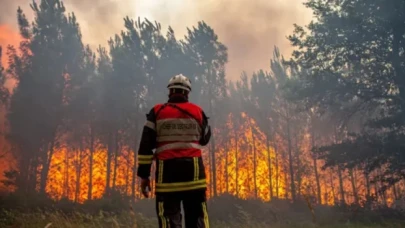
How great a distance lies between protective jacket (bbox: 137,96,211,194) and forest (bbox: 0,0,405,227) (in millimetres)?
14268

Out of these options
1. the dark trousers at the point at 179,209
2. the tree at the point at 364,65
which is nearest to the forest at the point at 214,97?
the tree at the point at 364,65

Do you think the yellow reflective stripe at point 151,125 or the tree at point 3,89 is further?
the tree at point 3,89

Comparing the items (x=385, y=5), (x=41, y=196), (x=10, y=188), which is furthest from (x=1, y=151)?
(x=385, y=5)

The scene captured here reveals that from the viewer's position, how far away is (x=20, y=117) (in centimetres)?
2258

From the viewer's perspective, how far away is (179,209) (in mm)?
3379

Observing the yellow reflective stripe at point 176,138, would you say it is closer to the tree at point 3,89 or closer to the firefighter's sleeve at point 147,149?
the firefighter's sleeve at point 147,149

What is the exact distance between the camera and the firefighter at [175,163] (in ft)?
10.7

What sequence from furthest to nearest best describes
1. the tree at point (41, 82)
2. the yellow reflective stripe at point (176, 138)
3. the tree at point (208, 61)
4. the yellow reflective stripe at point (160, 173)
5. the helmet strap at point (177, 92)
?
1. the tree at point (208, 61)
2. the tree at point (41, 82)
3. the helmet strap at point (177, 92)
4. the yellow reflective stripe at point (176, 138)
5. the yellow reflective stripe at point (160, 173)

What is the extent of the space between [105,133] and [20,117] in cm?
598

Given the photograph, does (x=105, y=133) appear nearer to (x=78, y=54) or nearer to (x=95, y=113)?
(x=95, y=113)

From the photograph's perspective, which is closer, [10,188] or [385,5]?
[385,5]

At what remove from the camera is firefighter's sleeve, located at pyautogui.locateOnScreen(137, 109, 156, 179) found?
3361mm

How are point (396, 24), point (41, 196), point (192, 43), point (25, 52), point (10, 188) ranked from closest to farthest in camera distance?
point (396, 24) → point (41, 196) → point (10, 188) → point (25, 52) → point (192, 43)

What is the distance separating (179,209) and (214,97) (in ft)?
78.5
